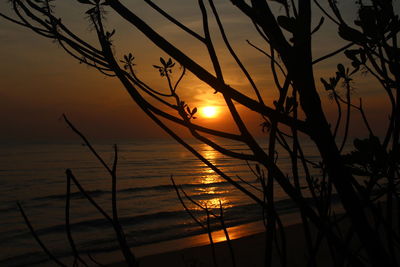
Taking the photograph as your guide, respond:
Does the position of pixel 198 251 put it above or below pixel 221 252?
below

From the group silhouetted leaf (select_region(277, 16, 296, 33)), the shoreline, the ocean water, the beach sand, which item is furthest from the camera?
the ocean water

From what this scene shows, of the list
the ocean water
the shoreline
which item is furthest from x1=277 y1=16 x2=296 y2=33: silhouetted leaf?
the shoreline

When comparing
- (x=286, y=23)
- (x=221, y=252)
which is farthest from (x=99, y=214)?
(x=286, y=23)

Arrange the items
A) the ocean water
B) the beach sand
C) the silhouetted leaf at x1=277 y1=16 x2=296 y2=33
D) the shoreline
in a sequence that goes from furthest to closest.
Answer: the ocean water, the shoreline, the beach sand, the silhouetted leaf at x1=277 y1=16 x2=296 y2=33

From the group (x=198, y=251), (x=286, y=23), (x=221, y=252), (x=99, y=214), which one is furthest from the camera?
(x=99, y=214)

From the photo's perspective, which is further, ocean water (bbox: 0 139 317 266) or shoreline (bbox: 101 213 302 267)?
ocean water (bbox: 0 139 317 266)

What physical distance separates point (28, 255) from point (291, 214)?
10334 mm

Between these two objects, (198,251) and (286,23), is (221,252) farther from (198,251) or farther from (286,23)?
(286,23)

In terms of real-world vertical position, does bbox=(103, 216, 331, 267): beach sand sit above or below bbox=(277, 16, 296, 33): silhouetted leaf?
below

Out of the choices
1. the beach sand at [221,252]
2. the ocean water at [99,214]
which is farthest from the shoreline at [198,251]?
the ocean water at [99,214]

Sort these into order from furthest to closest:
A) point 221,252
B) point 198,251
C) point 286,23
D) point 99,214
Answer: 1. point 99,214
2. point 198,251
3. point 221,252
4. point 286,23

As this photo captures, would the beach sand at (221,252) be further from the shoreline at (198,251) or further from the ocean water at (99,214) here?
the ocean water at (99,214)

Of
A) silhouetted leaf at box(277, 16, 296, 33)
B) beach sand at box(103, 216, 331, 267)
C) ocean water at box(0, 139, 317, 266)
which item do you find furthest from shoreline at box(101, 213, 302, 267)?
silhouetted leaf at box(277, 16, 296, 33)

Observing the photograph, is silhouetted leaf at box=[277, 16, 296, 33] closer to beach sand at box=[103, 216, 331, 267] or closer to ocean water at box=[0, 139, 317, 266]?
ocean water at box=[0, 139, 317, 266]
